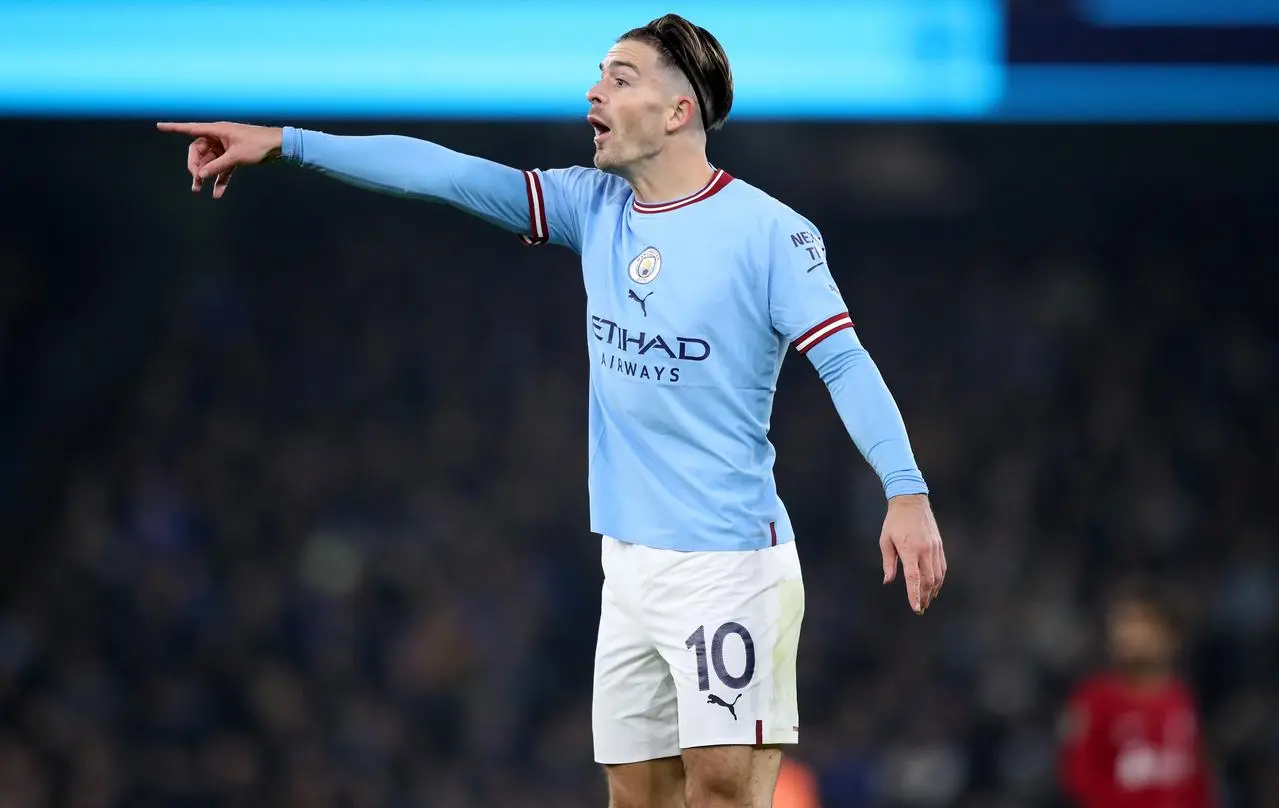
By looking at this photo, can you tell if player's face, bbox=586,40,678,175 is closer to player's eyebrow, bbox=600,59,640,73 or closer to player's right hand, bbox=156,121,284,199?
player's eyebrow, bbox=600,59,640,73

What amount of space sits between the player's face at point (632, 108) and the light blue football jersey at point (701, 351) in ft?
0.39

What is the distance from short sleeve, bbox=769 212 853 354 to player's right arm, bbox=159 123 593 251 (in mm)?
467

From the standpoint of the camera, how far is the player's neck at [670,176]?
3.17 meters

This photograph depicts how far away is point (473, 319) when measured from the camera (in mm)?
9602

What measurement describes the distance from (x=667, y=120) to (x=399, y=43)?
14.4ft

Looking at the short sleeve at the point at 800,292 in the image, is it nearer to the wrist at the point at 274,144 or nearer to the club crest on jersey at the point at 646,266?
the club crest on jersey at the point at 646,266

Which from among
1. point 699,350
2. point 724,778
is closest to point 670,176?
point 699,350

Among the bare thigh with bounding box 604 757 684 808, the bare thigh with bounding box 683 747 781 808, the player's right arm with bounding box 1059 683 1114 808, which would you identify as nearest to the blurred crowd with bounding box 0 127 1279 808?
the player's right arm with bounding box 1059 683 1114 808

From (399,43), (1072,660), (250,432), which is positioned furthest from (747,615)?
(250,432)

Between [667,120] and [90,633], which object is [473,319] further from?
[667,120]

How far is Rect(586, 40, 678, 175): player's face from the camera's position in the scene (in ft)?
10.3

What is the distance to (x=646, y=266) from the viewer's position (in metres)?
3.12

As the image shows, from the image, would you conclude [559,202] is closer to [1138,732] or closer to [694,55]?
[694,55]

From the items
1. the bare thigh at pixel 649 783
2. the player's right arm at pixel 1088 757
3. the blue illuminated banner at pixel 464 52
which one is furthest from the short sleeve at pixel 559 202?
the blue illuminated banner at pixel 464 52
